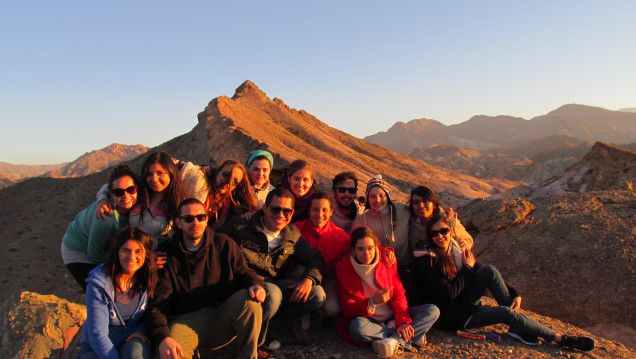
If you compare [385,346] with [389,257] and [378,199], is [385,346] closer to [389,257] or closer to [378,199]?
[389,257]

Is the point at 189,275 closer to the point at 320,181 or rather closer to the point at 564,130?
the point at 320,181

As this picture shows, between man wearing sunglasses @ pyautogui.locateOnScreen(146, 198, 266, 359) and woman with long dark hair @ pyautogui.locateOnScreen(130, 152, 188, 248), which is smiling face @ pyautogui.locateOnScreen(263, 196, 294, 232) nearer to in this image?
man wearing sunglasses @ pyautogui.locateOnScreen(146, 198, 266, 359)

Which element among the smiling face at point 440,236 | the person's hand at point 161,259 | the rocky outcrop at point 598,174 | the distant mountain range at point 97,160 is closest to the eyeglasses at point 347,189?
the smiling face at point 440,236

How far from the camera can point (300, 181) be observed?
12.9ft

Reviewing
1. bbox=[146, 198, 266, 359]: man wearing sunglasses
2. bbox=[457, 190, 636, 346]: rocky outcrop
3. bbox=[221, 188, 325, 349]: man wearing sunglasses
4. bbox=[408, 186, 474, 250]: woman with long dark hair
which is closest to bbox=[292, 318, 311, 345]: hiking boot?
bbox=[221, 188, 325, 349]: man wearing sunglasses

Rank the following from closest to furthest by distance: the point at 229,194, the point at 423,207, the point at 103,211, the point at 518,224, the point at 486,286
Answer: the point at 103,211
the point at 486,286
the point at 423,207
the point at 229,194
the point at 518,224

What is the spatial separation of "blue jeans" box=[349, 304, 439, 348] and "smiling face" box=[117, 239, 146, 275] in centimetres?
177

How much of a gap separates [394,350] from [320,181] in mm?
9871

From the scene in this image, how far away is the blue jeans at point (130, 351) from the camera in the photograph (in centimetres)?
238

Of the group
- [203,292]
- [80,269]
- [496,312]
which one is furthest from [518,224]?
[80,269]

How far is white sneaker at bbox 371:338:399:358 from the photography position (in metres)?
2.87

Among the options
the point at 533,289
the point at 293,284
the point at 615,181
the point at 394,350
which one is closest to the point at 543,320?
the point at 533,289

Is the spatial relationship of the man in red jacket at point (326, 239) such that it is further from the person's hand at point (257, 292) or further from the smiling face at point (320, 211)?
the person's hand at point (257, 292)

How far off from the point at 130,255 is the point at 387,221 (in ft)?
7.85
